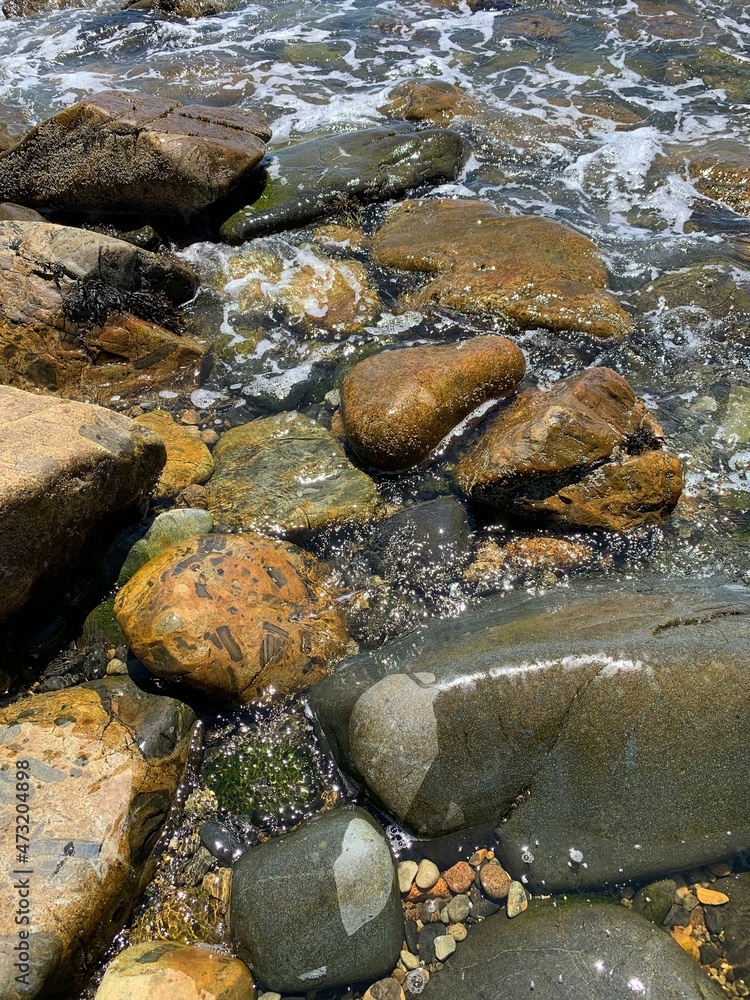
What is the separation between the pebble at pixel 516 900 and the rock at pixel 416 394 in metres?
2.85

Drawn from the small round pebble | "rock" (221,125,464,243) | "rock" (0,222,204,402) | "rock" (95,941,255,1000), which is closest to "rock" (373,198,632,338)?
"rock" (221,125,464,243)

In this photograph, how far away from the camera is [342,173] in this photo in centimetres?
798

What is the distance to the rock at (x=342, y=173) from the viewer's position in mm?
7551

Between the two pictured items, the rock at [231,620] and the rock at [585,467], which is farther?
the rock at [585,467]

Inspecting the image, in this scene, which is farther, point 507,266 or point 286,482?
point 507,266

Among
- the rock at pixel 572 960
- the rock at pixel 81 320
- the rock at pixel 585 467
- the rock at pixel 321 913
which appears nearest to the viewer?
the rock at pixel 572 960

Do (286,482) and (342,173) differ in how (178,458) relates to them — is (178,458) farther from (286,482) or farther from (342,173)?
(342,173)

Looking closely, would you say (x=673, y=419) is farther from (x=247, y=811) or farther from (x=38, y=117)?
(x=38, y=117)

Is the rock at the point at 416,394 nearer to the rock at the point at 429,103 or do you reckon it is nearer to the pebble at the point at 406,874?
the pebble at the point at 406,874

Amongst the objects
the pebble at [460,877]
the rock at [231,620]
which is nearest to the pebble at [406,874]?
the pebble at [460,877]

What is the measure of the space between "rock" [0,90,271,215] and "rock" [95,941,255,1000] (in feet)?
23.4

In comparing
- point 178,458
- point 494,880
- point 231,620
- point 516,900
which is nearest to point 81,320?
point 178,458

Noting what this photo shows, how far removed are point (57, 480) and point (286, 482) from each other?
5.59 feet

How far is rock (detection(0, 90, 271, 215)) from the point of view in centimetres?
703
